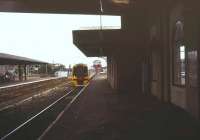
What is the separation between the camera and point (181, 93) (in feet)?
63.2

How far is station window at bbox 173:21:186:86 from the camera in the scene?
2002cm

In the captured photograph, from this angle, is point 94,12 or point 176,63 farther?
point 94,12

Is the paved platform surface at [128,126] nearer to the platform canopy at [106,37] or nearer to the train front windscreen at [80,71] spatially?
the platform canopy at [106,37]

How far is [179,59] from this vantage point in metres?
20.8

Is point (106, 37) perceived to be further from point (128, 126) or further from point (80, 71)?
point (128, 126)

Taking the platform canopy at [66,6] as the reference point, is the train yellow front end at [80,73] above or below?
below

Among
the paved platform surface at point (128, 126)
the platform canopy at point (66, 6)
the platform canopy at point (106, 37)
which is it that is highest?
the platform canopy at point (66, 6)

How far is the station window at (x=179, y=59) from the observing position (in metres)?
20.0

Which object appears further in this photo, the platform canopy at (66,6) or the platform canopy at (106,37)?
the platform canopy at (106,37)


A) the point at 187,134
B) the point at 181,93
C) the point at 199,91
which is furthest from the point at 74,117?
the point at 187,134

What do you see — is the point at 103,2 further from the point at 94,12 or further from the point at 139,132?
the point at 139,132

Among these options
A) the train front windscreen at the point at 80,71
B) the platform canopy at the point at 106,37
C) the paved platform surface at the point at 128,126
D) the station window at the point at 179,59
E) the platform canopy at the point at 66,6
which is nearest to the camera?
the paved platform surface at the point at 128,126

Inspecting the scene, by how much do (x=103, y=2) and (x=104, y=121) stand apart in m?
13.1


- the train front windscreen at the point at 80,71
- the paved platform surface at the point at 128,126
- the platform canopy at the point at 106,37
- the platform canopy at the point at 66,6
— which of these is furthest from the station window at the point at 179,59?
the train front windscreen at the point at 80,71
